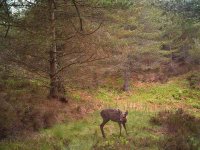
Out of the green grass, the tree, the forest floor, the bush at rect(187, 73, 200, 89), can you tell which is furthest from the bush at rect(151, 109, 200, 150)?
the bush at rect(187, 73, 200, 89)

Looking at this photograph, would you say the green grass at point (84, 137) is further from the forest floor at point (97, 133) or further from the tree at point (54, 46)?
the tree at point (54, 46)

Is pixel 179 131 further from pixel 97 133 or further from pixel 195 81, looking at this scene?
pixel 195 81

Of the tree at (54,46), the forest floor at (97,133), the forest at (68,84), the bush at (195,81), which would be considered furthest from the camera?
the bush at (195,81)

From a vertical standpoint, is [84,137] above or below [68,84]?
below

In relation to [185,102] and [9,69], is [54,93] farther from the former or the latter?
[185,102]

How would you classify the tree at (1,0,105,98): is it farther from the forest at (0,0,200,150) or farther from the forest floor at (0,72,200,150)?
the forest floor at (0,72,200,150)

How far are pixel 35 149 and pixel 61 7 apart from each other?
870 cm

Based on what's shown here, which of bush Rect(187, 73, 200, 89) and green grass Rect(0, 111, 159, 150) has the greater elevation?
green grass Rect(0, 111, 159, 150)

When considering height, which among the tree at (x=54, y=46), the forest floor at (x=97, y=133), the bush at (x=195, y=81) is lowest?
the bush at (x=195, y=81)

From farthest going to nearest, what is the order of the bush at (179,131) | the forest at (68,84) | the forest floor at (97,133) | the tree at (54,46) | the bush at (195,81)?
the bush at (195,81) → the tree at (54,46) → the forest at (68,84) → the forest floor at (97,133) → the bush at (179,131)

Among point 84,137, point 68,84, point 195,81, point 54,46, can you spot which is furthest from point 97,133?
point 195,81

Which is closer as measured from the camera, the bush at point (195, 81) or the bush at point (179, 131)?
the bush at point (179, 131)

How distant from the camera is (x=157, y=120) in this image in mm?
14383

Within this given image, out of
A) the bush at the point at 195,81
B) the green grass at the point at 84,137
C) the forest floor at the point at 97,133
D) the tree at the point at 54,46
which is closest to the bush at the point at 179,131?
the forest floor at the point at 97,133
